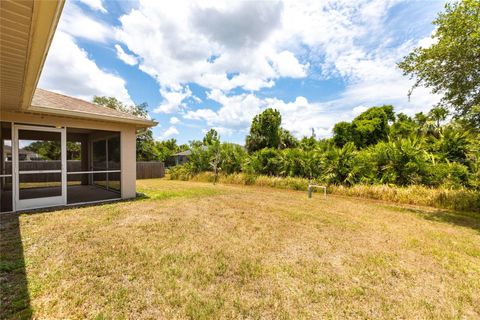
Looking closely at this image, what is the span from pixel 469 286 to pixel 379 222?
319 centimetres

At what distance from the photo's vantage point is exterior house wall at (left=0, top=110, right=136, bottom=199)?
6.51m

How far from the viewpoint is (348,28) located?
8234 mm

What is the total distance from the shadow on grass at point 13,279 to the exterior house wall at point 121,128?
352 cm

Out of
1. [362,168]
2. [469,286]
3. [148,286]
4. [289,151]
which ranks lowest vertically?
[469,286]

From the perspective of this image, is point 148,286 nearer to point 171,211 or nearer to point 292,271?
point 292,271

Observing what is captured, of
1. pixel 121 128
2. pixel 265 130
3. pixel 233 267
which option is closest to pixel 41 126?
pixel 121 128

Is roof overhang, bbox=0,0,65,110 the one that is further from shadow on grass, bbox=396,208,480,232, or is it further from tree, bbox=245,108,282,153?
tree, bbox=245,108,282,153

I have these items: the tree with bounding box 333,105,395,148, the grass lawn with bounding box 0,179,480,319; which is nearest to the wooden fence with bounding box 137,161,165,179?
the grass lawn with bounding box 0,179,480,319

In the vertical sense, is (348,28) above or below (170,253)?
above

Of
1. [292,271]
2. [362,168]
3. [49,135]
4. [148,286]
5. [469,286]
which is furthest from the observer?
[362,168]

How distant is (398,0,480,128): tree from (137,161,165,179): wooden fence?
61.0 ft

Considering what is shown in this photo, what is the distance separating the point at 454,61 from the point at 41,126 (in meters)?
12.9

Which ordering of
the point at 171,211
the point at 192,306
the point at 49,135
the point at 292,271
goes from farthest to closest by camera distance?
the point at 49,135
the point at 171,211
the point at 292,271
the point at 192,306

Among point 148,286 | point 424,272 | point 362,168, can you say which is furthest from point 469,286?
point 362,168
